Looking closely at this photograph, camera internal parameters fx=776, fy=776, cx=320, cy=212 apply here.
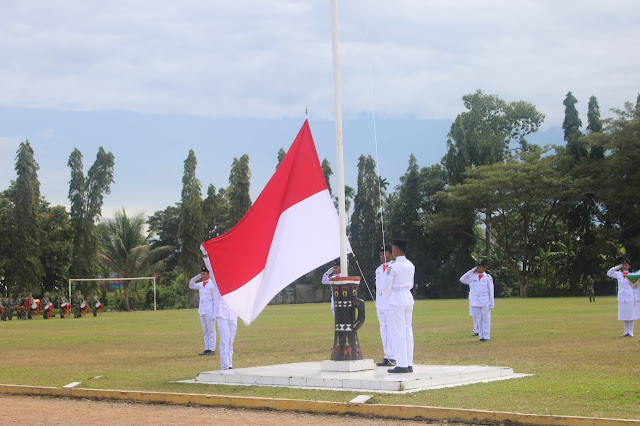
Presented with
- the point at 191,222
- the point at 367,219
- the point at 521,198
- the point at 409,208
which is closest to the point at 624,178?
the point at 521,198

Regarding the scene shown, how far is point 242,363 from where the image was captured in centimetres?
1584

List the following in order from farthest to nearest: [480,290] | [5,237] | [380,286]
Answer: [5,237] → [480,290] → [380,286]

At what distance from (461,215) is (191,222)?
24.1 m

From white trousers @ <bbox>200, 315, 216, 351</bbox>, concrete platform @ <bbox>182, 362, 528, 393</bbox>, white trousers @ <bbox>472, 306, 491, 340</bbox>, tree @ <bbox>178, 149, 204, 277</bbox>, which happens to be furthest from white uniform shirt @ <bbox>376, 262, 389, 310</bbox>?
tree @ <bbox>178, 149, 204, 277</bbox>

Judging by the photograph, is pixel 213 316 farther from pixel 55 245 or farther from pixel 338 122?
pixel 55 245

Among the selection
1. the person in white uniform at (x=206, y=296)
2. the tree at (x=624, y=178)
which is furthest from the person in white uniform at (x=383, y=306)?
the tree at (x=624, y=178)

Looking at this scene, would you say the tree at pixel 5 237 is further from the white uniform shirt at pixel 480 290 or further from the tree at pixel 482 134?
the white uniform shirt at pixel 480 290

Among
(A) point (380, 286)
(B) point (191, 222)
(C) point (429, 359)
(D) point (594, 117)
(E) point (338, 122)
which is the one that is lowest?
(C) point (429, 359)

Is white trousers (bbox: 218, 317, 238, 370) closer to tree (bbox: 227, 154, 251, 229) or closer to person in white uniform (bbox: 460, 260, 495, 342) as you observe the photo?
person in white uniform (bbox: 460, 260, 495, 342)

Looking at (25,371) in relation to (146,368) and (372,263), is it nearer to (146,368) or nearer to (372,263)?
(146,368)

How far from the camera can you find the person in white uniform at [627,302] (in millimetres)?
19312

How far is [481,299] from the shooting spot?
20.3m

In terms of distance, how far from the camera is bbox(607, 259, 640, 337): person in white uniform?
63.4ft

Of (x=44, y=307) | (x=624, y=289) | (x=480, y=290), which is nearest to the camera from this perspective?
(x=624, y=289)
